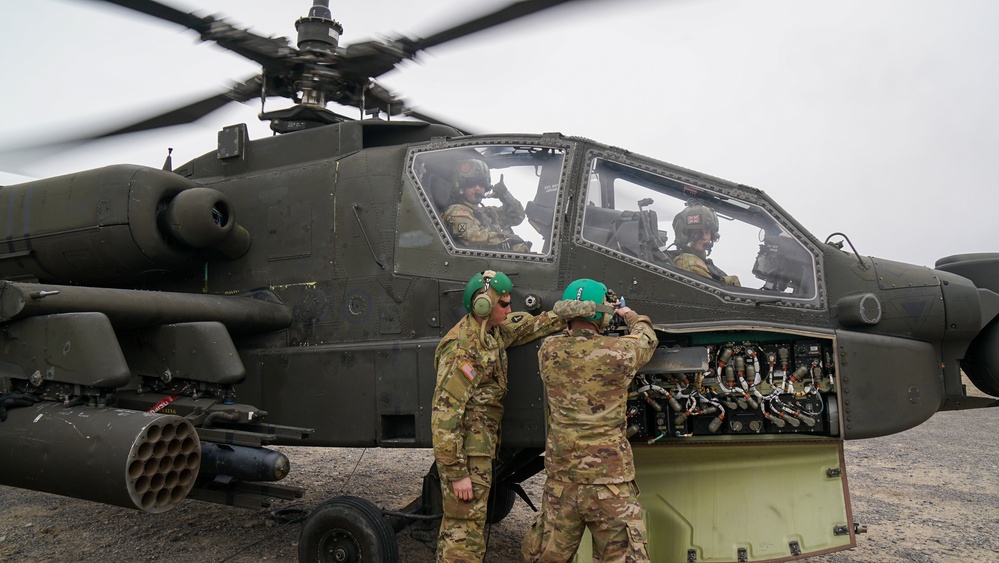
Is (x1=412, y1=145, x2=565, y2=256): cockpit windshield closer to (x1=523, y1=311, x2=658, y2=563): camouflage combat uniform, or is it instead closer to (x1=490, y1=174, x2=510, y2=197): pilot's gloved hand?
(x1=490, y1=174, x2=510, y2=197): pilot's gloved hand

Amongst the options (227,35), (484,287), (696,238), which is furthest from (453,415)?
(227,35)

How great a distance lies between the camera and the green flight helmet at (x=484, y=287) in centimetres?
386

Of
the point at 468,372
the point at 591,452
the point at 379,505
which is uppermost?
the point at 468,372

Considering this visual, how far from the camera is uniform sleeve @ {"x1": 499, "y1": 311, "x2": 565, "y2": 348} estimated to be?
13.0 ft

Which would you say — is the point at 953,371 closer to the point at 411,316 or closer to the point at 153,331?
the point at 411,316

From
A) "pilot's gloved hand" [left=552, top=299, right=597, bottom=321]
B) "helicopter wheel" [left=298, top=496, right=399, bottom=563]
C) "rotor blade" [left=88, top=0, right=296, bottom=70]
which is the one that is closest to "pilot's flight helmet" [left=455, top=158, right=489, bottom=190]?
"pilot's gloved hand" [left=552, top=299, right=597, bottom=321]

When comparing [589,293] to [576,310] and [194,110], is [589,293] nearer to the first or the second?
[576,310]

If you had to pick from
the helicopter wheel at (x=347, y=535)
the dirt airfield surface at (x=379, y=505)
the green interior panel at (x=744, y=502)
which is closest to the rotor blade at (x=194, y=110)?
the dirt airfield surface at (x=379, y=505)

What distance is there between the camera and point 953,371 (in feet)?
13.6

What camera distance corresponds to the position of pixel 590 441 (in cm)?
350

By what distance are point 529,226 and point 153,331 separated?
2507 mm

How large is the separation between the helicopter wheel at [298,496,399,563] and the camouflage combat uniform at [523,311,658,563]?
0.91 meters

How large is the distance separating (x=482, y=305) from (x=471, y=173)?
114cm

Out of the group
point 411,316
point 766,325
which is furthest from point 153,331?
point 766,325
